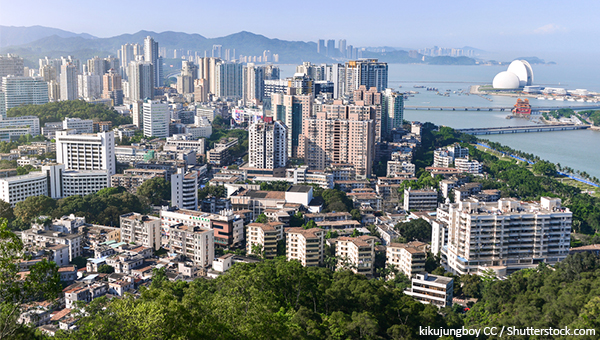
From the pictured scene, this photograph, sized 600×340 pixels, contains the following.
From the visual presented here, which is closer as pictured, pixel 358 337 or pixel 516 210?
pixel 358 337

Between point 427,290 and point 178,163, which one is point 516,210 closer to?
point 427,290

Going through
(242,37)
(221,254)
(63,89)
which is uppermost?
(242,37)

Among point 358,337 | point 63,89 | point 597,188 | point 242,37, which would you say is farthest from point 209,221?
point 242,37

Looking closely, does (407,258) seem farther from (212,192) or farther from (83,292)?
(212,192)

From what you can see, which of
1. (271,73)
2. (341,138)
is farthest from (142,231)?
(271,73)

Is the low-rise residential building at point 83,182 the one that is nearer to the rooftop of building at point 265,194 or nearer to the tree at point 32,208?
the tree at point 32,208

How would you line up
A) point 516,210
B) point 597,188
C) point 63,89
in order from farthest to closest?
point 63,89
point 597,188
point 516,210
